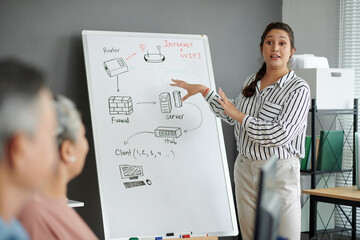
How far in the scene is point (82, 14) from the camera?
3545mm

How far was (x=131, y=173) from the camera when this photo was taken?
3.37 meters

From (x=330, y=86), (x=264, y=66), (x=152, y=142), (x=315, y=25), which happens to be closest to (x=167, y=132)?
(x=152, y=142)

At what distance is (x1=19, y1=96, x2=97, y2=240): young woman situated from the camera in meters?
1.04

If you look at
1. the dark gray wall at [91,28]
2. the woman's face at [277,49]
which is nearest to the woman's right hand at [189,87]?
the woman's face at [277,49]

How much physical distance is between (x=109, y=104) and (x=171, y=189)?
652 millimetres

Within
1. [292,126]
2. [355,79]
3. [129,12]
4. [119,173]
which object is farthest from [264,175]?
[355,79]

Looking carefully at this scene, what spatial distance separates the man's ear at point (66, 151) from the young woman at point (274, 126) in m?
1.91

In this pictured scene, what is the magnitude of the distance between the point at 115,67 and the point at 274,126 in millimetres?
1107

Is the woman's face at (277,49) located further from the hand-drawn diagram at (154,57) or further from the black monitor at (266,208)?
the black monitor at (266,208)

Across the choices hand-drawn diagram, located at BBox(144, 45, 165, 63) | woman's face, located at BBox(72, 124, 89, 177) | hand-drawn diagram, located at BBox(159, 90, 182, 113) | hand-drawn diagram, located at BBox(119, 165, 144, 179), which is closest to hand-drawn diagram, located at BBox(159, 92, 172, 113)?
hand-drawn diagram, located at BBox(159, 90, 182, 113)

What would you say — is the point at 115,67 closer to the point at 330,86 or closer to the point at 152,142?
the point at 152,142

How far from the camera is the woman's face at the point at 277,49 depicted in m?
3.02

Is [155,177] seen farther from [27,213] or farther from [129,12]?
[27,213]

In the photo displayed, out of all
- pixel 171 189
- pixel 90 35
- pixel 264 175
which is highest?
pixel 90 35
